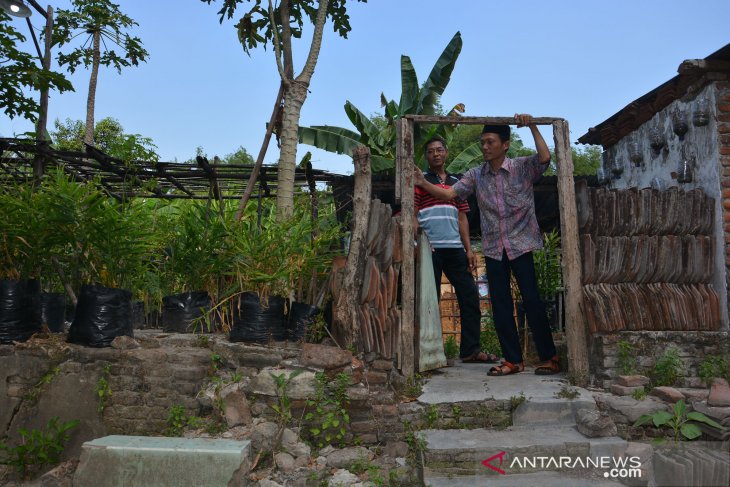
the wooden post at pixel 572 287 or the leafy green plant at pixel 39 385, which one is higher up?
the wooden post at pixel 572 287

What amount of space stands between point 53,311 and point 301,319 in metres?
2.20

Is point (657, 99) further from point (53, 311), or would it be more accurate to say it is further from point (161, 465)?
point (53, 311)

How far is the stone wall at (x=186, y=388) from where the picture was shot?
427 cm

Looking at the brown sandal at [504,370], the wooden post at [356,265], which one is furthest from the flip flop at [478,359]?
the wooden post at [356,265]

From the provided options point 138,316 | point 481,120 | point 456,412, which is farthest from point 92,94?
point 456,412

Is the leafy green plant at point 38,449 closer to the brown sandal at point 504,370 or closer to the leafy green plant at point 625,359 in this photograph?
the brown sandal at point 504,370

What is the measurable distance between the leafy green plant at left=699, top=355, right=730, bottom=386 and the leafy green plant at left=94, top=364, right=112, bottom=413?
4.73 m

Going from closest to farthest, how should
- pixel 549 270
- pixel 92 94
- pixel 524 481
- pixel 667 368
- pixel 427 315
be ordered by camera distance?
pixel 524 481 < pixel 667 368 < pixel 427 315 < pixel 549 270 < pixel 92 94

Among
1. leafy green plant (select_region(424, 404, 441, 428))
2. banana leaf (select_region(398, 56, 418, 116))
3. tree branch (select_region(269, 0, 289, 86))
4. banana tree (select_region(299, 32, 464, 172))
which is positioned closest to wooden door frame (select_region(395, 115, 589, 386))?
leafy green plant (select_region(424, 404, 441, 428))

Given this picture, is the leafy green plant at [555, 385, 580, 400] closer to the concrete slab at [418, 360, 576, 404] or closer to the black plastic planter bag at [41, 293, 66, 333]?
the concrete slab at [418, 360, 576, 404]

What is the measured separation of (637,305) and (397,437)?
90.1 inches

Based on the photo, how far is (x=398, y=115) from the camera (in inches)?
474

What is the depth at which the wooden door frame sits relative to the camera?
4.81 m

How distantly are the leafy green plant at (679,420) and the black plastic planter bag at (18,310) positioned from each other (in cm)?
476
